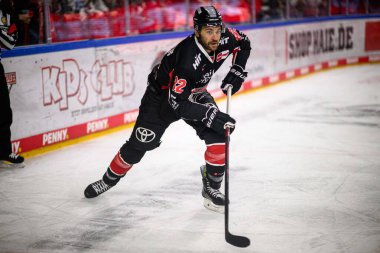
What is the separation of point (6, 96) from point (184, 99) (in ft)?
8.08

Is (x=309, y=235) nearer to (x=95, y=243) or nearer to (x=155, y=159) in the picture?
(x=95, y=243)

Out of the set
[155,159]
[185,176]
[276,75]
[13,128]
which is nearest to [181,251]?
[185,176]

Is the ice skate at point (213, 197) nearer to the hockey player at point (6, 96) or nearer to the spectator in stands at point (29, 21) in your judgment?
the hockey player at point (6, 96)

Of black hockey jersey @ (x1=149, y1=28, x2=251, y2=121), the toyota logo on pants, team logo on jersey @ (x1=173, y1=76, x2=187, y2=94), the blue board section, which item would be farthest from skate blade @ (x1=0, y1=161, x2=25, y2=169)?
team logo on jersey @ (x1=173, y1=76, x2=187, y2=94)

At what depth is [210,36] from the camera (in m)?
4.29

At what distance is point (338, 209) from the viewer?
4.74 meters

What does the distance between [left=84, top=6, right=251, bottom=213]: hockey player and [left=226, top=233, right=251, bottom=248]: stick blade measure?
0.70 m

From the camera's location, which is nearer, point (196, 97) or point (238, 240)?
point (238, 240)

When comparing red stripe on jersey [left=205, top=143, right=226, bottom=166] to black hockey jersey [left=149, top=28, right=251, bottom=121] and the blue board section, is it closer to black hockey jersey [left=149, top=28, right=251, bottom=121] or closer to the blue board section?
black hockey jersey [left=149, top=28, right=251, bottom=121]

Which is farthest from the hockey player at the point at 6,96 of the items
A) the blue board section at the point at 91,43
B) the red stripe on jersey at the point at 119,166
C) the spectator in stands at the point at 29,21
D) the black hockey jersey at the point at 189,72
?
the black hockey jersey at the point at 189,72

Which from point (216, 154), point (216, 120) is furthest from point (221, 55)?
point (216, 154)

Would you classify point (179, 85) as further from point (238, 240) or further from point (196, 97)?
point (238, 240)

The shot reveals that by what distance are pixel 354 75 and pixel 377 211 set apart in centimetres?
866

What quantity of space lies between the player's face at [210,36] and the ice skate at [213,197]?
1.04 m
